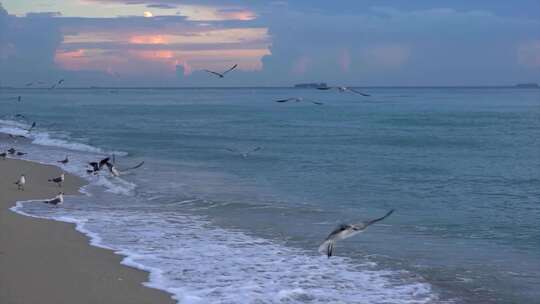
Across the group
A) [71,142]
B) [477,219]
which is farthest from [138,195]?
[71,142]

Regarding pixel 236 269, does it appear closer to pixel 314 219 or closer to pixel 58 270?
pixel 58 270

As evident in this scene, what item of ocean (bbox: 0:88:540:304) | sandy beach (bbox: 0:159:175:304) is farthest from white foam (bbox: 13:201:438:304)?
sandy beach (bbox: 0:159:175:304)

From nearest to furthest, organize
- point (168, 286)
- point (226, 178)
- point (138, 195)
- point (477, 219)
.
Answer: point (168, 286) → point (477, 219) → point (138, 195) → point (226, 178)

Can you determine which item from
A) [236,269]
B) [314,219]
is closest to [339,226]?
[236,269]

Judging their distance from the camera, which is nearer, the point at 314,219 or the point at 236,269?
the point at 236,269

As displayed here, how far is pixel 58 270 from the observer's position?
10602 millimetres

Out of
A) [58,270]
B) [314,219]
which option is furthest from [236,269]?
[314,219]

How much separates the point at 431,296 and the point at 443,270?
1800 millimetres

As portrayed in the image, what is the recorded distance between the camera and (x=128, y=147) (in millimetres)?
39219

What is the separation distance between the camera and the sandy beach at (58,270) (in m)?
9.30

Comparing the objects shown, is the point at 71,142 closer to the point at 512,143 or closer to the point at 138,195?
the point at 138,195

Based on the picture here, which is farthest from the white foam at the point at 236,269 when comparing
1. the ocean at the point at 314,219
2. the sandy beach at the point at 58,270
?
the sandy beach at the point at 58,270

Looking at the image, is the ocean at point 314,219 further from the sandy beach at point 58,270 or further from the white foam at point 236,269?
the sandy beach at point 58,270

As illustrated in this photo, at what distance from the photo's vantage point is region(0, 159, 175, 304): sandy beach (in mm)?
9305
